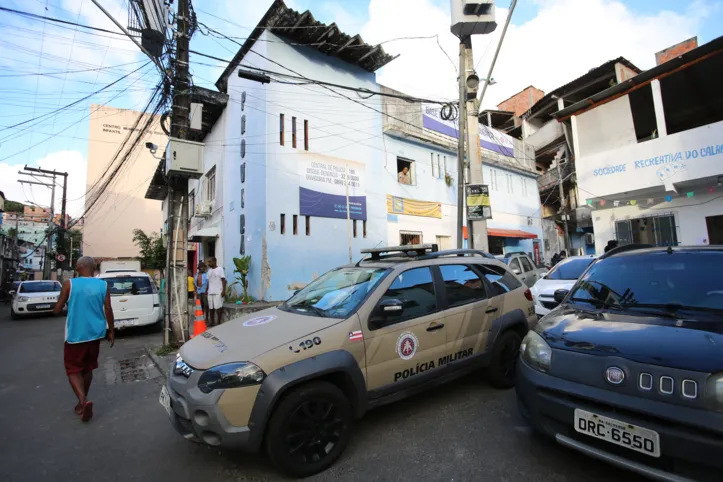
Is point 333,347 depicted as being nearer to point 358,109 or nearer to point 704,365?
point 704,365

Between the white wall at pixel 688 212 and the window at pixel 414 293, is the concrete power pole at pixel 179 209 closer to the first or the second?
the window at pixel 414 293

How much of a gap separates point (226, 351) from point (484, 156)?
56.0ft

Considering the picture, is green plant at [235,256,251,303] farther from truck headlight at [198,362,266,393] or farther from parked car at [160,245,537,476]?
truck headlight at [198,362,266,393]

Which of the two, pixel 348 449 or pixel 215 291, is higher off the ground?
pixel 215 291

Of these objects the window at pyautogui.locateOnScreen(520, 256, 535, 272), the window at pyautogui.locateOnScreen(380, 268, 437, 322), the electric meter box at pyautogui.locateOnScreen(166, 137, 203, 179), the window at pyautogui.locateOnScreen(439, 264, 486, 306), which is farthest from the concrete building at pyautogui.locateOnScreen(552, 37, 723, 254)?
the electric meter box at pyautogui.locateOnScreen(166, 137, 203, 179)

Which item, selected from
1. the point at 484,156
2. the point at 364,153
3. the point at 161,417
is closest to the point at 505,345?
the point at 161,417

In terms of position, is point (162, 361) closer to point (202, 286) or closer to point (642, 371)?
point (202, 286)

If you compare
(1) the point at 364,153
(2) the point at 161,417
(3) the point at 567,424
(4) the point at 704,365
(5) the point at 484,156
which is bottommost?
(2) the point at 161,417

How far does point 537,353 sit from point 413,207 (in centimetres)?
1164

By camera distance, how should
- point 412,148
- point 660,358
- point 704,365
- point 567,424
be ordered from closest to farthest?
point 704,365
point 660,358
point 567,424
point 412,148

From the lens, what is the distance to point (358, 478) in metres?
2.65

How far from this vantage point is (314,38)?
11547 millimetres

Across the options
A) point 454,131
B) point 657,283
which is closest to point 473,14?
point 657,283

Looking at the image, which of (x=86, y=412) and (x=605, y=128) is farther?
(x=605, y=128)
